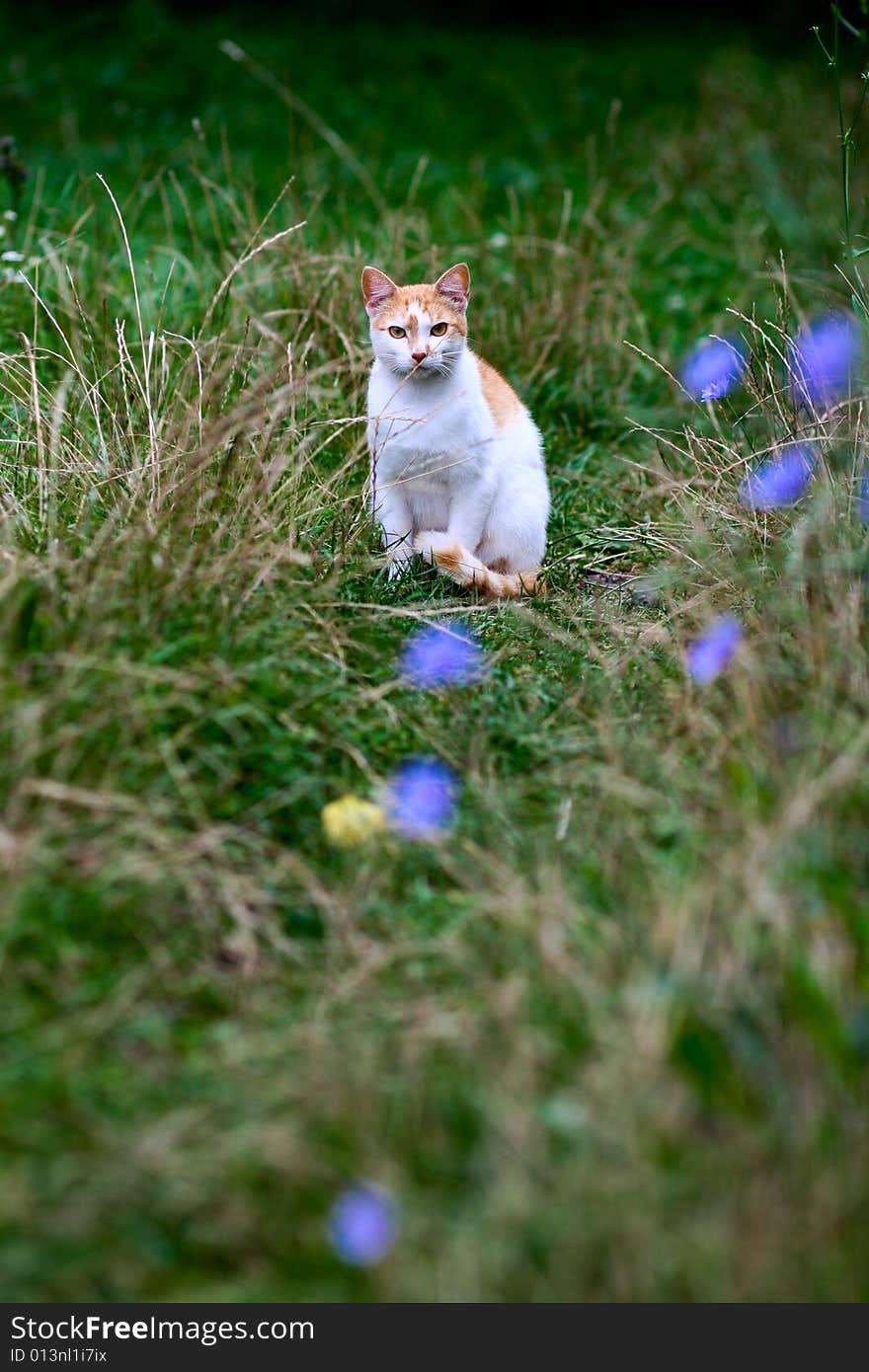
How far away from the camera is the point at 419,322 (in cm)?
304

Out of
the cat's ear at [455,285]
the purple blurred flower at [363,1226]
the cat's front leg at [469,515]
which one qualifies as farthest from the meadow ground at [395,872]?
the cat's ear at [455,285]

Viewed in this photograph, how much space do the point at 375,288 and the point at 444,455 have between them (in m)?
0.43

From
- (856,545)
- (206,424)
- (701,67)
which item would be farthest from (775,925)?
(701,67)

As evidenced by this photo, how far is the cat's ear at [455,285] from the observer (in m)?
3.15

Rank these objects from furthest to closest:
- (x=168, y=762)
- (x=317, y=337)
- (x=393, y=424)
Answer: (x=317, y=337)
(x=393, y=424)
(x=168, y=762)

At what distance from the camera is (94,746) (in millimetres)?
2029

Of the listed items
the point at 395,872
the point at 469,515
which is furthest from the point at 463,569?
the point at 395,872

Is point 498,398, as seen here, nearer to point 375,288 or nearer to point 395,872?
point 375,288

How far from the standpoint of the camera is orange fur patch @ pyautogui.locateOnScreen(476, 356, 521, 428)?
128 inches

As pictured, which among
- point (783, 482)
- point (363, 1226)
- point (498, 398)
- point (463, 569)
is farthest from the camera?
point (498, 398)

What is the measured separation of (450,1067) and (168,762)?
678 mm

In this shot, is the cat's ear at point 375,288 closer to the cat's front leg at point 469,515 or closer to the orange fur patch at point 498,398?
the orange fur patch at point 498,398

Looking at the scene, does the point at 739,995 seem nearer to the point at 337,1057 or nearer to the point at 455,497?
the point at 337,1057

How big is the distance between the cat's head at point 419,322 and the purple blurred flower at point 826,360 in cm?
74
